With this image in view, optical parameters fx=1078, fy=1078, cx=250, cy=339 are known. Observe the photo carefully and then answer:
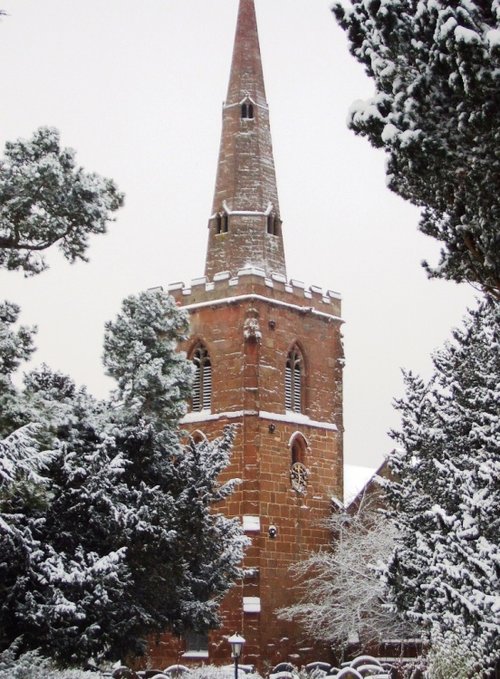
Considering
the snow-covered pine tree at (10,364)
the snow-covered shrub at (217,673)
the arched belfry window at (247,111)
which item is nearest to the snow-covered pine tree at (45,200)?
the snow-covered pine tree at (10,364)

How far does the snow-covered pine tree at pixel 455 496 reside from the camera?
13258mm

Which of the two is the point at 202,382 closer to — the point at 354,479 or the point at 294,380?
the point at 294,380

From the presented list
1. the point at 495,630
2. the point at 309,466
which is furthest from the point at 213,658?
the point at 495,630

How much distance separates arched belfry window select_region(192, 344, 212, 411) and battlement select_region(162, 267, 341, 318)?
190 centimetres

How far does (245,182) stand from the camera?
38.4 metres

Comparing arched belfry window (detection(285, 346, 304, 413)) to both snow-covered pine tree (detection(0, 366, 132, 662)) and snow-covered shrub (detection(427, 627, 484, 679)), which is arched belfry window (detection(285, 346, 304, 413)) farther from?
snow-covered shrub (detection(427, 627, 484, 679))

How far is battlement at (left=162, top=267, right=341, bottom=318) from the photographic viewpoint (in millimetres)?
36531

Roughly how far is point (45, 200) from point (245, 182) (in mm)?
22558

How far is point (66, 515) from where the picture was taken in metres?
20.4

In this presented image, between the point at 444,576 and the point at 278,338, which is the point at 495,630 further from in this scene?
the point at 278,338

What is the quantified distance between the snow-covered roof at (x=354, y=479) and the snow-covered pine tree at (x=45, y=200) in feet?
80.2

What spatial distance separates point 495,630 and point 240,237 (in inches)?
1032

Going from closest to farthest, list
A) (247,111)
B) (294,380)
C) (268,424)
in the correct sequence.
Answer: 1. (268,424)
2. (294,380)
3. (247,111)

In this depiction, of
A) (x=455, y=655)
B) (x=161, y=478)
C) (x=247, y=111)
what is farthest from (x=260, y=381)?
(x=455, y=655)
